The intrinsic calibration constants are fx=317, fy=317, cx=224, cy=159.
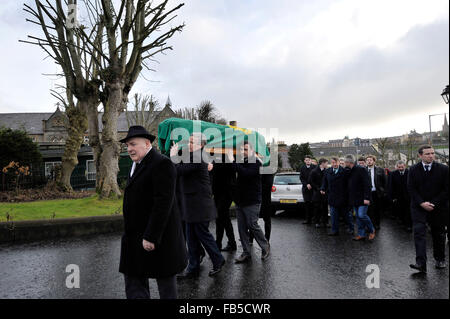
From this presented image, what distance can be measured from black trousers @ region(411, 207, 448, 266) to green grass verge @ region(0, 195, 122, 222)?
24.5 ft

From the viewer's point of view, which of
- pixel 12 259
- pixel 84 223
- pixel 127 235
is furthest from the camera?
pixel 84 223

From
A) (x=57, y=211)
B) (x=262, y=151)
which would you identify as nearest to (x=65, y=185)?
(x=57, y=211)

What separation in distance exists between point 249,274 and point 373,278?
173 centimetres

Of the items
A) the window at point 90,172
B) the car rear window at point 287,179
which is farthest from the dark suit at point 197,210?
the window at point 90,172

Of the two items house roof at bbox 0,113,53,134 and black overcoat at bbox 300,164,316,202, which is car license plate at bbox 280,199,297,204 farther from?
house roof at bbox 0,113,53,134

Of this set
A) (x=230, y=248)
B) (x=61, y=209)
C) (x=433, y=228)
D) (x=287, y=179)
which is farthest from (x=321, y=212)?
(x=61, y=209)

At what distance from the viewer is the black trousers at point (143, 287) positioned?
296cm

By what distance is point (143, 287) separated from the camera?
299 cm

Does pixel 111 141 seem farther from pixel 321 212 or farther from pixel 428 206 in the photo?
pixel 428 206

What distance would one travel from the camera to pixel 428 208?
188 inches

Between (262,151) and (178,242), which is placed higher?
(262,151)

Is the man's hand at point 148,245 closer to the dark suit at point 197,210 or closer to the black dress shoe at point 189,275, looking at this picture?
the dark suit at point 197,210

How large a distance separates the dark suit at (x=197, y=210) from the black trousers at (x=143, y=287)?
165cm
